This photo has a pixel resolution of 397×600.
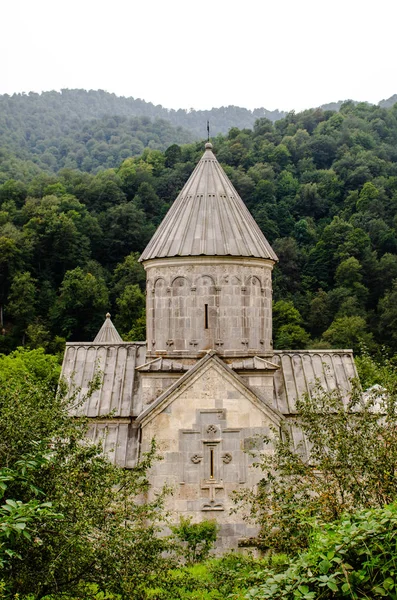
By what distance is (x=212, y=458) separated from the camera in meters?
13.8

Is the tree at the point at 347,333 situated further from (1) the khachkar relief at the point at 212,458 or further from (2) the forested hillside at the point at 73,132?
(2) the forested hillside at the point at 73,132

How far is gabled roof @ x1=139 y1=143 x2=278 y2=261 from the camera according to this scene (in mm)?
14914

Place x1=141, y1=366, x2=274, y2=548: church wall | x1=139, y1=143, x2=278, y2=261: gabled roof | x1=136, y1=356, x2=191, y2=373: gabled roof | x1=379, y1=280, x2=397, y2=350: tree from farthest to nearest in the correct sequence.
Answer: x1=379, y1=280, x2=397, y2=350: tree, x1=139, y1=143, x2=278, y2=261: gabled roof, x1=136, y1=356, x2=191, y2=373: gabled roof, x1=141, y1=366, x2=274, y2=548: church wall

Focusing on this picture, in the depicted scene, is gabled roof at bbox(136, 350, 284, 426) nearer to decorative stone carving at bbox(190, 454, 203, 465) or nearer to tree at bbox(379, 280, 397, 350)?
decorative stone carving at bbox(190, 454, 203, 465)

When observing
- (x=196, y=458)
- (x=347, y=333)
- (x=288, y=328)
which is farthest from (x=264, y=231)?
(x=196, y=458)

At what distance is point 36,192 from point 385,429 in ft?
178

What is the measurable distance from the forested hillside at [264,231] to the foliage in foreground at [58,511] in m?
35.8

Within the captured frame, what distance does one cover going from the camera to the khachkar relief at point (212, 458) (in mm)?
13688

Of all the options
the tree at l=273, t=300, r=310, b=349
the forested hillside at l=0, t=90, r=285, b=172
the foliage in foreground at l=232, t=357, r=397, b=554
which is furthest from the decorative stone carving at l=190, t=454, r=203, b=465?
the forested hillside at l=0, t=90, r=285, b=172

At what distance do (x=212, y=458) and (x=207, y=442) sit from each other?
272 mm

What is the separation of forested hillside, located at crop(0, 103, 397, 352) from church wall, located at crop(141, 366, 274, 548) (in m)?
30.7

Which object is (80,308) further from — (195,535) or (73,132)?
(73,132)

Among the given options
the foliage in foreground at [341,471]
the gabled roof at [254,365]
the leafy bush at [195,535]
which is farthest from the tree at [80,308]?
the foliage in foreground at [341,471]

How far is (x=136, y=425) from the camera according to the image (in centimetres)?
1495
